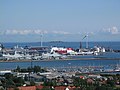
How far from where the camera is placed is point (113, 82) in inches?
328

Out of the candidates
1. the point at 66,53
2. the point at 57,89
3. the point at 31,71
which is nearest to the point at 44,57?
the point at 66,53

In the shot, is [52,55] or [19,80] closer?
[19,80]

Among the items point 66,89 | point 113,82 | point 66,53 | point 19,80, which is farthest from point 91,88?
point 66,53

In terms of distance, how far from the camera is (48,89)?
6914mm

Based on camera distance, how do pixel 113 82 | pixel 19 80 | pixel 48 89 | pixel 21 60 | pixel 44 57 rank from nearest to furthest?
pixel 48 89 → pixel 113 82 → pixel 19 80 → pixel 21 60 → pixel 44 57

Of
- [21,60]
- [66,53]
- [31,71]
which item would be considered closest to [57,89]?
[31,71]

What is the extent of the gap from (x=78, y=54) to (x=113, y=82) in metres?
18.1

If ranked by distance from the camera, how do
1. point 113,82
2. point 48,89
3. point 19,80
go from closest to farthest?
point 48,89 < point 113,82 < point 19,80

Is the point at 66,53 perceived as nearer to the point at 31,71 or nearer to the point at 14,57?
the point at 14,57

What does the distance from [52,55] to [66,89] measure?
1662cm

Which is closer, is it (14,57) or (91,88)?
(91,88)

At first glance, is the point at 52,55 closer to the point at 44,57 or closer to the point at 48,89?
the point at 44,57

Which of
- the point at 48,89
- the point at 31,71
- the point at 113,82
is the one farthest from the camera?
the point at 31,71

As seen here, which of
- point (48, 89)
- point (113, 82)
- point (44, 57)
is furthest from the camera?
point (44, 57)
